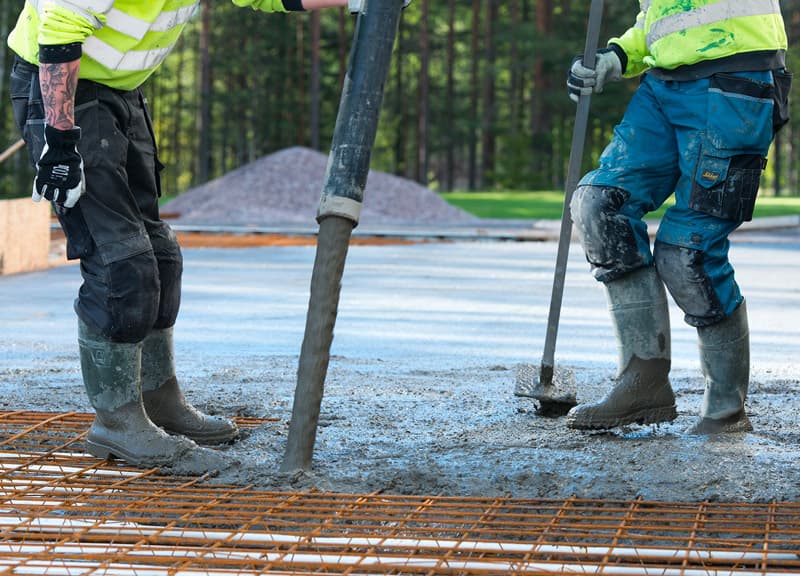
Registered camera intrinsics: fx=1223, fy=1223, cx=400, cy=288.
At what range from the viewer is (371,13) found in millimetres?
3484

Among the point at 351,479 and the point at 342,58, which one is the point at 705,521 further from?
the point at 342,58

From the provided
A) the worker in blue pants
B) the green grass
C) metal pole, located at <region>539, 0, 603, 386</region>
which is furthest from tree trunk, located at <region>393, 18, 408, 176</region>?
the worker in blue pants

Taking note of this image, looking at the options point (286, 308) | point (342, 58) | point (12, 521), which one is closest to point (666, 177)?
point (12, 521)

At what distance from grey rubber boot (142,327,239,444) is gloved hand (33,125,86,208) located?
2.41ft

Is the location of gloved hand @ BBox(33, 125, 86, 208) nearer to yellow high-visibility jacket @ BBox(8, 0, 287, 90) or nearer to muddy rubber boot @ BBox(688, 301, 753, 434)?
yellow high-visibility jacket @ BBox(8, 0, 287, 90)

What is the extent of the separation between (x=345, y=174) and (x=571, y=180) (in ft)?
4.19

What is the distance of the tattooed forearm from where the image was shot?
139 inches

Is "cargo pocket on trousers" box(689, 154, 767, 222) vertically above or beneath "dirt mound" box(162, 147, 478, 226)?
above

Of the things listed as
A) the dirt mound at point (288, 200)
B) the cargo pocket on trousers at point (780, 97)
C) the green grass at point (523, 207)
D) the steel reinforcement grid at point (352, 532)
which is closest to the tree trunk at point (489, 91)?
the green grass at point (523, 207)

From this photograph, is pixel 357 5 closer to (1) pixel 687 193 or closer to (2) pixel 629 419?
(1) pixel 687 193

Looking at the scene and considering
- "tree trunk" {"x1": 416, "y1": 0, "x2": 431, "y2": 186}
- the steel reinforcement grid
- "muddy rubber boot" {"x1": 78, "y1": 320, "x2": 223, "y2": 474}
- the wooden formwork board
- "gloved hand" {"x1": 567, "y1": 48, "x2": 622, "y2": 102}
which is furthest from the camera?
"tree trunk" {"x1": 416, "y1": 0, "x2": 431, "y2": 186}

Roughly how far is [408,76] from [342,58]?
15273mm

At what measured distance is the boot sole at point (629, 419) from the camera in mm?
4113

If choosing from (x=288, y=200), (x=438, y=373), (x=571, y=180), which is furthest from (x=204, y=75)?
(x=571, y=180)
